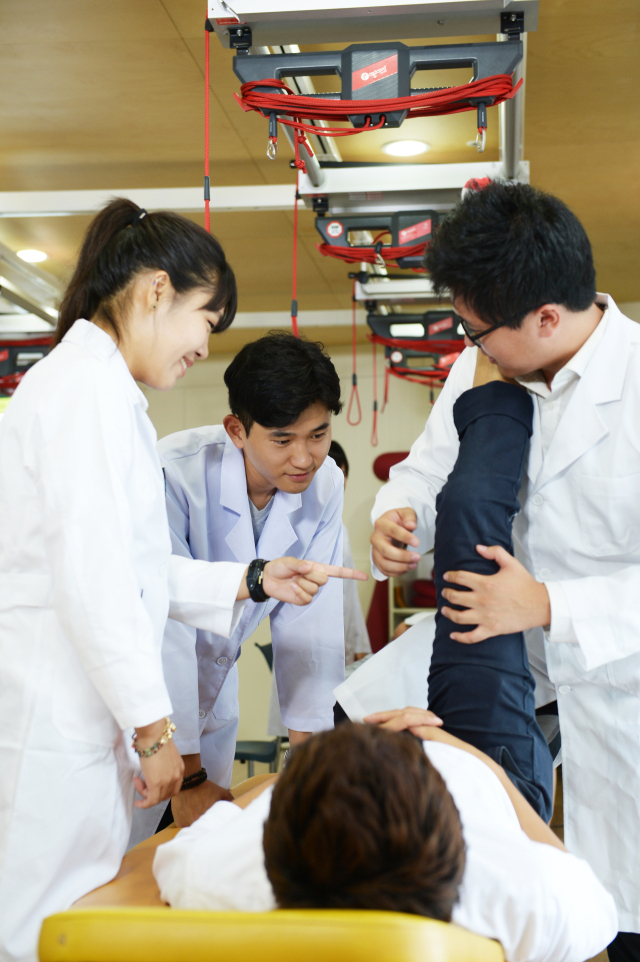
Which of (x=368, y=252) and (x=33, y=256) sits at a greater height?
(x=368, y=252)

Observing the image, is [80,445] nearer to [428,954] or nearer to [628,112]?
[428,954]

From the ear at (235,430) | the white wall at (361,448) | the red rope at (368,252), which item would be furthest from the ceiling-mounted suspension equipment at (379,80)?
the white wall at (361,448)

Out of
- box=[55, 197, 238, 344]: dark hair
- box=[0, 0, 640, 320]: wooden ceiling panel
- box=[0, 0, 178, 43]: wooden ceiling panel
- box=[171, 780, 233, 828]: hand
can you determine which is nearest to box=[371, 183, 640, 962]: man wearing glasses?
box=[55, 197, 238, 344]: dark hair

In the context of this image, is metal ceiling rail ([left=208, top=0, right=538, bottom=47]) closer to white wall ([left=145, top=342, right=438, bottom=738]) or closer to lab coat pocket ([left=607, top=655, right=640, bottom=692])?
lab coat pocket ([left=607, top=655, right=640, bottom=692])

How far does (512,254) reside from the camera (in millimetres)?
1188

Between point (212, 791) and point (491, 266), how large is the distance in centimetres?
107

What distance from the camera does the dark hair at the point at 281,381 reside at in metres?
1.61

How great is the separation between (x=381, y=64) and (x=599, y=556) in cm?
106

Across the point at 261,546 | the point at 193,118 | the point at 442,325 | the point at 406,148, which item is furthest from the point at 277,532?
the point at 442,325

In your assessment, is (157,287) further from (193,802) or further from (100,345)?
(193,802)

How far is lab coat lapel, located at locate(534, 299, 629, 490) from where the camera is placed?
1.31 metres

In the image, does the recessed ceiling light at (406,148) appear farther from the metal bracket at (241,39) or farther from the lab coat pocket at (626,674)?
the lab coat pocket at (626,674)

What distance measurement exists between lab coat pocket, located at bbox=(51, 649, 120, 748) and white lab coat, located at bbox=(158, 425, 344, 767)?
2.01 ft

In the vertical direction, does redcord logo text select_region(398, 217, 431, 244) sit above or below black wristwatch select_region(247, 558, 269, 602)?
above
